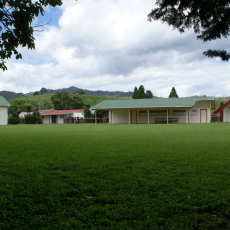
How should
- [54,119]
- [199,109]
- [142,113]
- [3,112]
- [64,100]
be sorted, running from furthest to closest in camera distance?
[64,100], [54,119], [3,112], [142,113], [199,109]

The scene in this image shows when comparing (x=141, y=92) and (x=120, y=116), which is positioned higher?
(x=141, y=92)

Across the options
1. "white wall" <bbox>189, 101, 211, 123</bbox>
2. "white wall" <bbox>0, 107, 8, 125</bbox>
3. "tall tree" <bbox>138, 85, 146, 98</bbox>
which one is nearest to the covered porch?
"white wall" <bbox>189, 101, 211, 123</bbox>

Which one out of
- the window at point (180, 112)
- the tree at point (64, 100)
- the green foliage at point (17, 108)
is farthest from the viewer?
the tree at point (64, 100)

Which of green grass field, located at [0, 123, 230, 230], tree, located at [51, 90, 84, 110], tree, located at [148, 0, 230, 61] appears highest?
tree, located at [51, 90, 84, 110]

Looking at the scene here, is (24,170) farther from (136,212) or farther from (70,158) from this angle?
(136,212)

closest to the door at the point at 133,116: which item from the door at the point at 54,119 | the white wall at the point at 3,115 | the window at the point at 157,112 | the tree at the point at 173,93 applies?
the window at the point at 157,112

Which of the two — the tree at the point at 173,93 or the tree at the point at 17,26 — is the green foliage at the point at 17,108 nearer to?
the tree at the point at 173,93

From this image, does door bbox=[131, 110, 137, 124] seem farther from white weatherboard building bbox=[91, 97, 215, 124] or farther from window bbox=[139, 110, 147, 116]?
window bbox=[139, 110, 147, 116]

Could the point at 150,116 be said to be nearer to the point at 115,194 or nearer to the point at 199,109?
the point at 199,109

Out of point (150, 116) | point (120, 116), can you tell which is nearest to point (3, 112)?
point (120, 116)

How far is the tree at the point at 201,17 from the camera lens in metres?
3.59

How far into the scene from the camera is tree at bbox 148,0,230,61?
3.59 m

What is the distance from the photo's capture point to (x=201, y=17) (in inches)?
161

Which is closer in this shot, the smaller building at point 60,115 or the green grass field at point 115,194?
the green grass field at point 115,194
